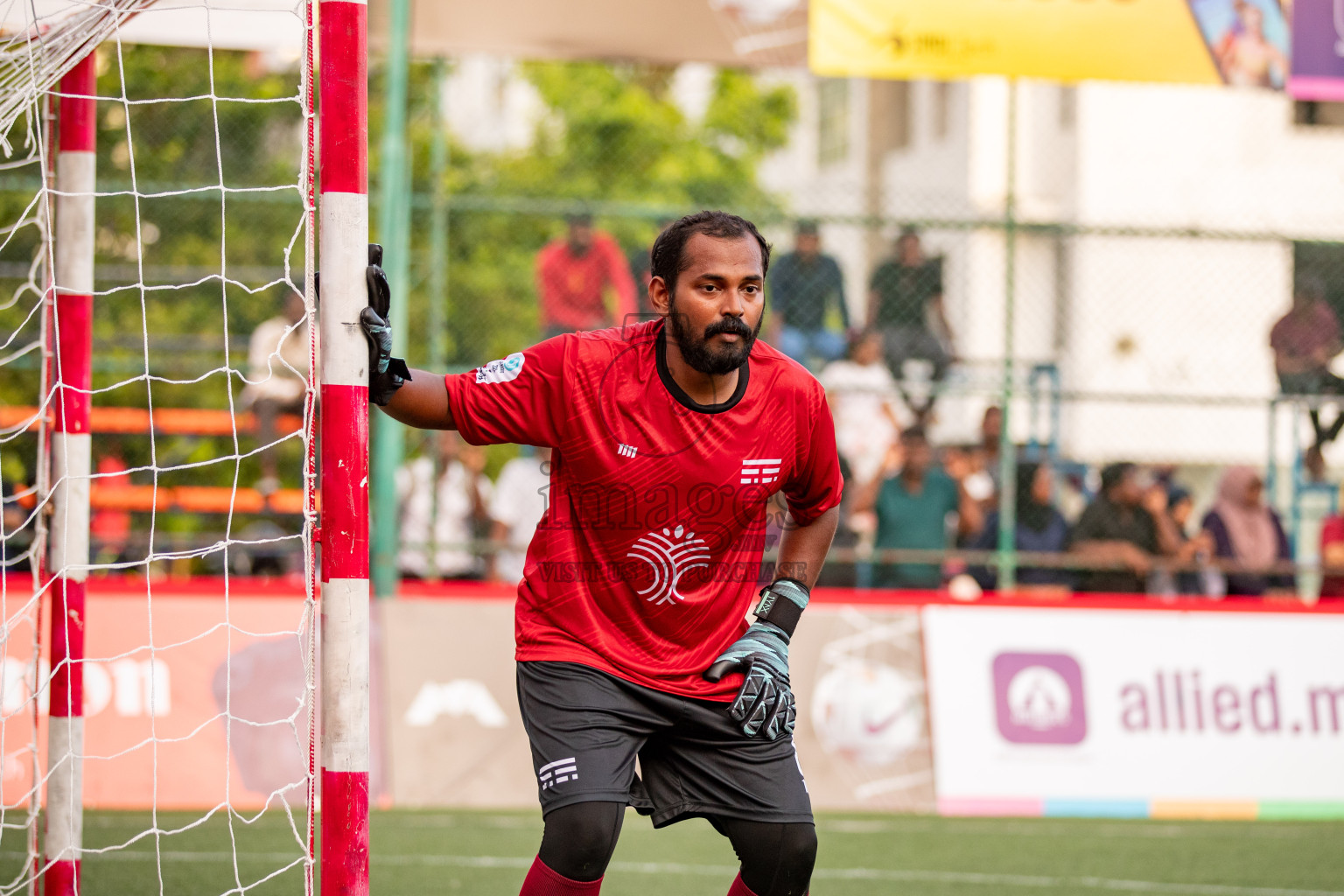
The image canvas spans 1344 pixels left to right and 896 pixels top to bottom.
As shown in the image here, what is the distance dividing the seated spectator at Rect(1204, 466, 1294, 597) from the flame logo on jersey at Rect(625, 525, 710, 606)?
23.7ft

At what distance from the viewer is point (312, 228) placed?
3.87 meters

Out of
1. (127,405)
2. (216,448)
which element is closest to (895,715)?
(216,448)

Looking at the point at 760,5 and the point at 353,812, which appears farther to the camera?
the point at 760,5

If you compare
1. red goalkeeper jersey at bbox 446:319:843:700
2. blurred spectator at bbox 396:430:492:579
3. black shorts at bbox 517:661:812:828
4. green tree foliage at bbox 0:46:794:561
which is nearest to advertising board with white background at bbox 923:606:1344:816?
blurred spectator at bbox 396:430:492:579

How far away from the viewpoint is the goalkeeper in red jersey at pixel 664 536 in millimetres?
3666

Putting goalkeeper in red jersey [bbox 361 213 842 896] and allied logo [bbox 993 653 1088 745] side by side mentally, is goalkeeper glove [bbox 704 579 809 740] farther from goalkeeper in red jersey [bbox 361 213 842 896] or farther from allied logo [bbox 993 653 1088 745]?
allied logo [bbox 993 653 1088 745]

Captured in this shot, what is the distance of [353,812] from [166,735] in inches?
185

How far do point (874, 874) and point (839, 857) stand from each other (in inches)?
14.8

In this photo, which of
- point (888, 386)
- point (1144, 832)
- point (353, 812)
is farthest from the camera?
point (888, 386)

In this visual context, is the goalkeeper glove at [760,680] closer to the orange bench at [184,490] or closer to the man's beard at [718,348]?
the man's beard at [718,348]

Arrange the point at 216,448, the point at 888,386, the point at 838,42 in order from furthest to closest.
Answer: the point at 216,448 < the point at 888,386 < the point at 838,42

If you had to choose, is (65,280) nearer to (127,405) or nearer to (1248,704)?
(1248,704)

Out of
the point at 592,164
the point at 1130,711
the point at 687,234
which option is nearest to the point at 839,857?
the point at 1130,711

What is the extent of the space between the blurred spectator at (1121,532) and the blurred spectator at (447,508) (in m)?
4.06
